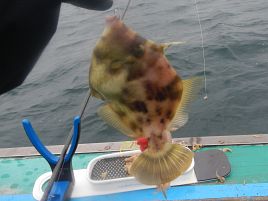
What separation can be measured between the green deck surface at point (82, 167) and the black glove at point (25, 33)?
2.21 m

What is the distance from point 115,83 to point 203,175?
249cm

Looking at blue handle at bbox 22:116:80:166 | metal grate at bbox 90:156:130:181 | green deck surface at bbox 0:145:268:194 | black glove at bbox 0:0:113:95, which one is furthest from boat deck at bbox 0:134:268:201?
black glove at bbox 0:0:113:95

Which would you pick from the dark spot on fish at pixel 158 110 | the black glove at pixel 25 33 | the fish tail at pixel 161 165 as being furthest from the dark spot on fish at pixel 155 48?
the black glove at pixel 25 33

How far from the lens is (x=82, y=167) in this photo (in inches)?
170

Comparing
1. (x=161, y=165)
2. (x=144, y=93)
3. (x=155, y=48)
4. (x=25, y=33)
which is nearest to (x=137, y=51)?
(x=155, y=48)

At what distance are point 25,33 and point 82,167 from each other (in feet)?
8.04

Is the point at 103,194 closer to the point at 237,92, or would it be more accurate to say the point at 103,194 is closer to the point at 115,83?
the point at 115,83

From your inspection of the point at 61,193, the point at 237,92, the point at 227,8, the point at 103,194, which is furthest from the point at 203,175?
the point at 227,8

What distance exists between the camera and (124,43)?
1490mm

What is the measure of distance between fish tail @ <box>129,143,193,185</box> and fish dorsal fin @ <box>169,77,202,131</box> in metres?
0.10

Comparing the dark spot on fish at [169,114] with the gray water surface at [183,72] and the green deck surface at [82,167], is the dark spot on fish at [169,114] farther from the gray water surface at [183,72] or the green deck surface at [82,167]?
the gray water surface at [183,72]

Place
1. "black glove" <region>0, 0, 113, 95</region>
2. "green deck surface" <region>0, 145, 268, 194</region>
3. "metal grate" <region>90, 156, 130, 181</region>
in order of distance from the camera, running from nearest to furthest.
→ 1. "black glove" <region>0, 0, 113, 95</region>
2. "metal grate" <region>90, 156, 130, 181</region>
3. "green deck surface" <region>0, 145, 268, 194</region>

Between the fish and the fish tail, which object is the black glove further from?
the fish tail

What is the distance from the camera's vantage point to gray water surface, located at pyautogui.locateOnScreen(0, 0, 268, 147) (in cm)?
639
